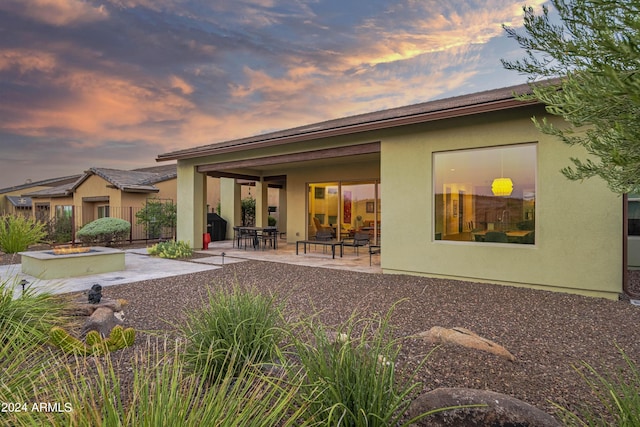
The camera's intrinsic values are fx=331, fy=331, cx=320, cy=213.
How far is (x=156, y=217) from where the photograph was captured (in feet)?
53.2

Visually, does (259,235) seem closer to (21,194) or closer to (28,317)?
(28,317)

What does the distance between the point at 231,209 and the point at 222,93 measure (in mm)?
6498

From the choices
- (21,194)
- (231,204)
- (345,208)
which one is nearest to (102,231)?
(231,204)

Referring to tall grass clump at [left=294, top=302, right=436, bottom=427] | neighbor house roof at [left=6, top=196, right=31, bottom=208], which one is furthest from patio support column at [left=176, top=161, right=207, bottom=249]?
neighbor house roof at [left=6, top=196, right=31, bottom=208]

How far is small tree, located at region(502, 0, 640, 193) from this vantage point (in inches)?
61.2

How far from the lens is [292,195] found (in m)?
15.8

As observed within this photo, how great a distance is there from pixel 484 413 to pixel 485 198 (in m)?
6.22

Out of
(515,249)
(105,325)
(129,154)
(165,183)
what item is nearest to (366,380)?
(105,325)

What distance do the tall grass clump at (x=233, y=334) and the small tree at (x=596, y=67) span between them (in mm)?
2679

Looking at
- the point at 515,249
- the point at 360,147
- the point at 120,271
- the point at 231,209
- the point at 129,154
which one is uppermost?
the point at 129,154

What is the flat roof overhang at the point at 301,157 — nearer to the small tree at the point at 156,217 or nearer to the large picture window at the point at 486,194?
the large picture window at the point at 486,194

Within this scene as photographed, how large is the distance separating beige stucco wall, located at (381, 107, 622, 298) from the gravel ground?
1.34 feet

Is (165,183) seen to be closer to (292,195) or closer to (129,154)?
(129,154)

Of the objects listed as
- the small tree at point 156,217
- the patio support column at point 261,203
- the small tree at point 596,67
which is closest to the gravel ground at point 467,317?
the small tree at point 596,67
